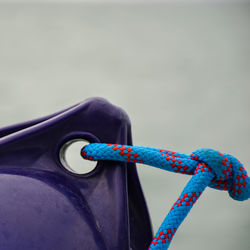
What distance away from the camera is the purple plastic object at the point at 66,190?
0.30m

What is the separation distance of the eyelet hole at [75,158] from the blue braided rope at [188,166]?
17 millimetres

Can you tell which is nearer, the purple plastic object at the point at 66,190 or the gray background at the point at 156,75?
the purple plastic object at the point at 66,190

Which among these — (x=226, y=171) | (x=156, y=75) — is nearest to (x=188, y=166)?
(x=226, y=171)

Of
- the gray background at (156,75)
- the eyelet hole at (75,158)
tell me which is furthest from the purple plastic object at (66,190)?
the gray background at (156,75)

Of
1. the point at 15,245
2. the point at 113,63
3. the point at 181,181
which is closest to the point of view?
the point at 15,245

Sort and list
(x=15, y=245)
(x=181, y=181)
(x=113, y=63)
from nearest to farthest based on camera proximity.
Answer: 1. (x=15, y=245)
2. (x=181, y=181)
3. (x=113, y=63)

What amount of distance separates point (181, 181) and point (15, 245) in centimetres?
101

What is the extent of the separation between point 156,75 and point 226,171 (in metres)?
1.05

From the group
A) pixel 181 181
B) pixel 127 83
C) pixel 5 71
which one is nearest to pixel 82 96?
pixel 127 83

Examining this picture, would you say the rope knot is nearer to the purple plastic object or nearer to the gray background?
the purple plastic object

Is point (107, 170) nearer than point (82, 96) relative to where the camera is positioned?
Yes

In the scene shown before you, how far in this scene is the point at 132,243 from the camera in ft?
1.23

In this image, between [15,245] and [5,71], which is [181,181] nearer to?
[5,71]

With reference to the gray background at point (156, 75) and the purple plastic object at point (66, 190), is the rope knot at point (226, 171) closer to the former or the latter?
the purple plastic object at point (66, 190)
